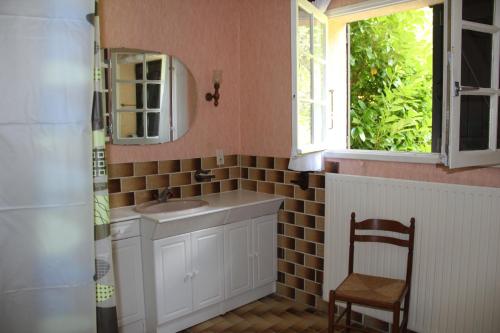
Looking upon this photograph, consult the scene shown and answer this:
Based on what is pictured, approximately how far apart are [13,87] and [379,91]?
2857mm

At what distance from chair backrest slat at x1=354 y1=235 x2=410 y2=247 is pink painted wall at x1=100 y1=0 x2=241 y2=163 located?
136 cm

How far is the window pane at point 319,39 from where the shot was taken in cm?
280

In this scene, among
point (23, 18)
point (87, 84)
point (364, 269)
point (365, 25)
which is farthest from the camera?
point (365, 25)

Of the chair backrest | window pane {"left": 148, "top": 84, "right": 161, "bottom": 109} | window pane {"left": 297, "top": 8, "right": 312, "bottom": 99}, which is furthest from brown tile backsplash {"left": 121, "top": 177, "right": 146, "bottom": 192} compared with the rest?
the chair backrest

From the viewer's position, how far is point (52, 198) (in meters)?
2.12

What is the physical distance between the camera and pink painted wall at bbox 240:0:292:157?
11.0 feet

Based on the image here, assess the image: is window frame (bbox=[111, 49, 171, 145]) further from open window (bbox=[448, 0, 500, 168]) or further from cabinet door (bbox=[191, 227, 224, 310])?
open window (bbox=[448, 0, 500, 168])

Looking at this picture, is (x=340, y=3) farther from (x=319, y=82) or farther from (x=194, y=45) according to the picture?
(x=194, y=45)

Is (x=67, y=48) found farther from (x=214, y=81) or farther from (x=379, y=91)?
(x=379, y=91)

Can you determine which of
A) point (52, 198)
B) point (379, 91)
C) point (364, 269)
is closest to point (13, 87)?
point (52, 198)

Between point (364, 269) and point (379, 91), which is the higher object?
point (379, 91)

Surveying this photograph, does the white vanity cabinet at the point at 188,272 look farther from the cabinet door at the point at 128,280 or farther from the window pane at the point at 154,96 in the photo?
the window pane at the point at 154,96

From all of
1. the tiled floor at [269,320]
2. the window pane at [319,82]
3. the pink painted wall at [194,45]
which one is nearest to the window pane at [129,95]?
the pink painted wall at [194,45]

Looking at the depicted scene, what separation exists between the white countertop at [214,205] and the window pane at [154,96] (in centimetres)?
73
